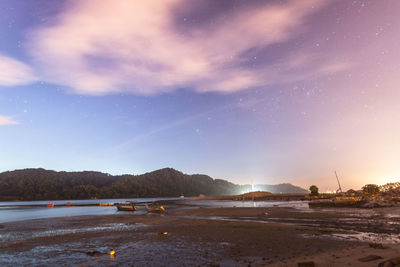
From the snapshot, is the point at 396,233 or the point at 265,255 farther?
the point at 396,233

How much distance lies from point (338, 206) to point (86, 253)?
57444 mm

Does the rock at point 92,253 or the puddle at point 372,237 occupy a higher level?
the puddle at point 372,237

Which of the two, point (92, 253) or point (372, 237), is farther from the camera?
point (372, 237)

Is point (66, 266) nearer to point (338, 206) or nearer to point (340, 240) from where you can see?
point (340, 240)

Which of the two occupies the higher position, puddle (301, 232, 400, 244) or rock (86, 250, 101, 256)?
puddle (301, 232, 400, 244)

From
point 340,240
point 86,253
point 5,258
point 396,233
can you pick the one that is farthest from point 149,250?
point 396,233

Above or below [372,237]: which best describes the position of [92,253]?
below

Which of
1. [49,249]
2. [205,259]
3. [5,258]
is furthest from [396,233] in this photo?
[5,258]

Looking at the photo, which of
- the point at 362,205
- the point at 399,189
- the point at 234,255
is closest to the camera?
the point at 234,255

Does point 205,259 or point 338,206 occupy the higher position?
point 205,259

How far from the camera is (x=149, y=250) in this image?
54.5 ft

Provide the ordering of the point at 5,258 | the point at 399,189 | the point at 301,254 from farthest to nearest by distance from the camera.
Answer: the point at 399,189 → the point at 5,258 → the point at 301,254

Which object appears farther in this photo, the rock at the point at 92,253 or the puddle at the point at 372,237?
the rock at the point at 92,253

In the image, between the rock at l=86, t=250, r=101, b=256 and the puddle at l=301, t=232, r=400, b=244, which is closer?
the puddle at l=301, t=232, r=400, b=244
